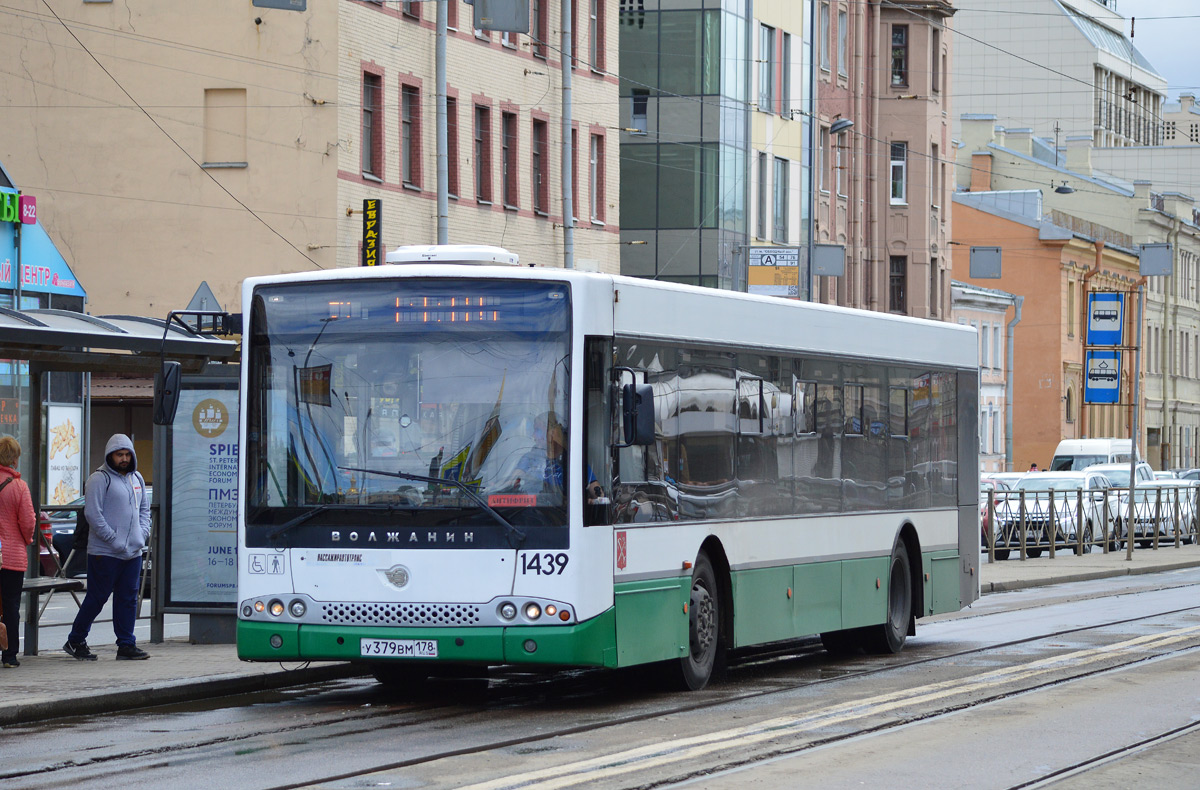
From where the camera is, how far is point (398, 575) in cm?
1320

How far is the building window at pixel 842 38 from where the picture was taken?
6269 cm

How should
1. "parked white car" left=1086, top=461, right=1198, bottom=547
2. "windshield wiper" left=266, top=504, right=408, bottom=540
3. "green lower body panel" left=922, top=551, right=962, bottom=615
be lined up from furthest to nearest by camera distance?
"parked white car" left=1086, top=461, right=1198, bottom=547
"green lower body panel" left=922, top=551, right=962, bottom=615
"windshield wiper" left=266, top=504, right=408, bottom=540

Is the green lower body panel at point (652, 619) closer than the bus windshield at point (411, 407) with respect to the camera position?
No

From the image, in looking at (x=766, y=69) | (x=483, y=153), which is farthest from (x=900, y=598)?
(x=766, y=69)

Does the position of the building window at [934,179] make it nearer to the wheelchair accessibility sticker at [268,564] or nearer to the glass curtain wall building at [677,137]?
the glass curtain wall building at [677,137]

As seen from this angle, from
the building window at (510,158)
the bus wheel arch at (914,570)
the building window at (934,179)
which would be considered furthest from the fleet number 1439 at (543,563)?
the building window at (934,179)

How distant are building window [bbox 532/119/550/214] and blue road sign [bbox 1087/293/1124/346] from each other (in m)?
12.4

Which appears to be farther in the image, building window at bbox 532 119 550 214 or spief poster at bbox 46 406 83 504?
building window at bbox 532 119 550 214

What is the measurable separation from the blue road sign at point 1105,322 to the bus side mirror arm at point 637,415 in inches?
1100

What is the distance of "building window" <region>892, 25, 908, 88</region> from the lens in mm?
66062

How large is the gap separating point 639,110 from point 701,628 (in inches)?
1588

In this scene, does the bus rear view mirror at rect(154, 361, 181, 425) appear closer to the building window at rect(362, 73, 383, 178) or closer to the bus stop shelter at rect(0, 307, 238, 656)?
the bus stop shelter at rect(0, 307, 238, 656)

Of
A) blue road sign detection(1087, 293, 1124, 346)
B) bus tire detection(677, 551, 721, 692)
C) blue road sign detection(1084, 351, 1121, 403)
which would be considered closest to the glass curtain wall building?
blue road sign detection(1087, 293, 1124, 346)

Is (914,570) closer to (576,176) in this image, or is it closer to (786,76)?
(576,176)
